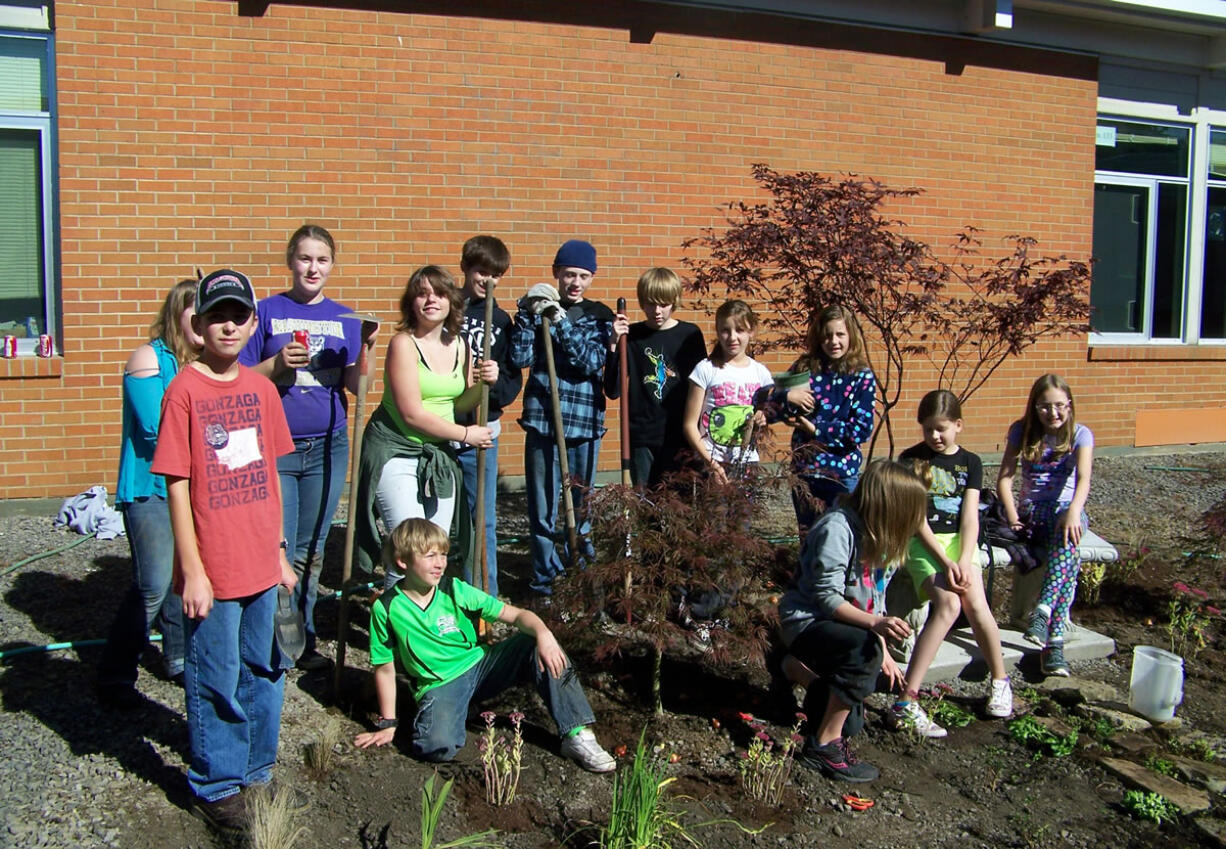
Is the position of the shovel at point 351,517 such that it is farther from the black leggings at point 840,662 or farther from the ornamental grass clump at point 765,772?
the black leggings at point 840,662

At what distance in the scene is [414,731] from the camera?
154 inches

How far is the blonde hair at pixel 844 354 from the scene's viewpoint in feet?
17.0

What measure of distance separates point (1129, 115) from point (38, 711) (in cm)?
1076

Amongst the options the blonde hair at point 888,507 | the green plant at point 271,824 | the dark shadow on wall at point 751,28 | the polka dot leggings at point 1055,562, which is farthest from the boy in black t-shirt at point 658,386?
the dark shadow on wall at point 751,28

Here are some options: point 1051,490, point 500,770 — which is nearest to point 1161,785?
point 1051,490

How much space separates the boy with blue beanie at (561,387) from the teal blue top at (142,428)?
5.36 ft

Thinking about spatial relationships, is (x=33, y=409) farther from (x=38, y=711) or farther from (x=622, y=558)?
(x=622, y=558)

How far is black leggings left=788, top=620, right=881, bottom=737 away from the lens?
3.97 meters

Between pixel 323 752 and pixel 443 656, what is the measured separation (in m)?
0.53

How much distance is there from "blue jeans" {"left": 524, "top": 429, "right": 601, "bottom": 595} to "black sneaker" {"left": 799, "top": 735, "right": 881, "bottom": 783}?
1614 mm

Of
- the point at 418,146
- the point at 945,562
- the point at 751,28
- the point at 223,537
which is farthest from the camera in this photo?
the point at 751,28

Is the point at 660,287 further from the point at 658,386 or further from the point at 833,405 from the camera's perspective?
the point at 833,405

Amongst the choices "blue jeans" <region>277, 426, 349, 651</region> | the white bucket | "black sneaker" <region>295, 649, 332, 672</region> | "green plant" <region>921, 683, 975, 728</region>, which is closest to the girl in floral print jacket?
"green plant" <region>921, 683, 975, 728</region>

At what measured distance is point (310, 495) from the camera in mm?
4660
